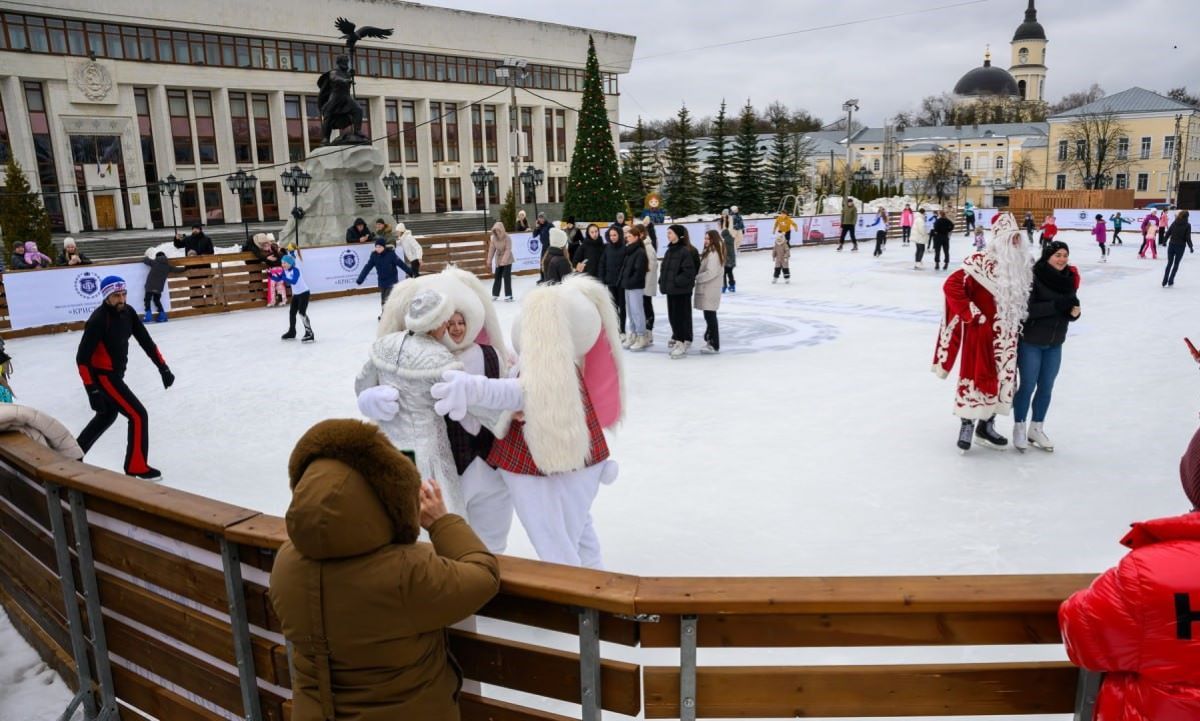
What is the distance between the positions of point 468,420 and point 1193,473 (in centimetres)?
234

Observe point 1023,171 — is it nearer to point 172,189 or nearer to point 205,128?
point 205,128

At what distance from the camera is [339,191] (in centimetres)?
2142

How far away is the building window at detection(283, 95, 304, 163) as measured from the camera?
44906 mm

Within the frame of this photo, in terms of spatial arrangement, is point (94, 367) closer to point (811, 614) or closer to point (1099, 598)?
point (811, 614)

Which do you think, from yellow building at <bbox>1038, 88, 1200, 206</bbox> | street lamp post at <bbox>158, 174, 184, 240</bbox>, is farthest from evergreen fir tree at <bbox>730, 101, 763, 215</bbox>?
yellow building at <bbox>1038, 88, 1200, 206</bbox>

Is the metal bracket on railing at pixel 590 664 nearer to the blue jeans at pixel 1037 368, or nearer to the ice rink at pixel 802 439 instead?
the ice rink at pixel 802 439

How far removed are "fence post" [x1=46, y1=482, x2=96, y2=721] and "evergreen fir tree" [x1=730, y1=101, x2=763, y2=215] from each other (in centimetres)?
4257

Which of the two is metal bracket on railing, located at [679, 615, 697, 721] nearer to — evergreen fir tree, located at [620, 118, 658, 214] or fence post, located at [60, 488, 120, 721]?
fence post, located at [60, 488, 120, 721]

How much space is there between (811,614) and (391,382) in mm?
2009

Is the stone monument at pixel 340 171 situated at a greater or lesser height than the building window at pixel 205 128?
lesser

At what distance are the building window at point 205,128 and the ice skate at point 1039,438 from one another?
43769mm

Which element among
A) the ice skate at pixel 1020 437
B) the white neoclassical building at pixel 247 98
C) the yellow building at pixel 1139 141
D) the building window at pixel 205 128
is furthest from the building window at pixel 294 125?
the yellow building at pixel 1139 141

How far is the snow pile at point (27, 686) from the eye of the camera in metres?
3.11

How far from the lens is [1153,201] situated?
217 feet
